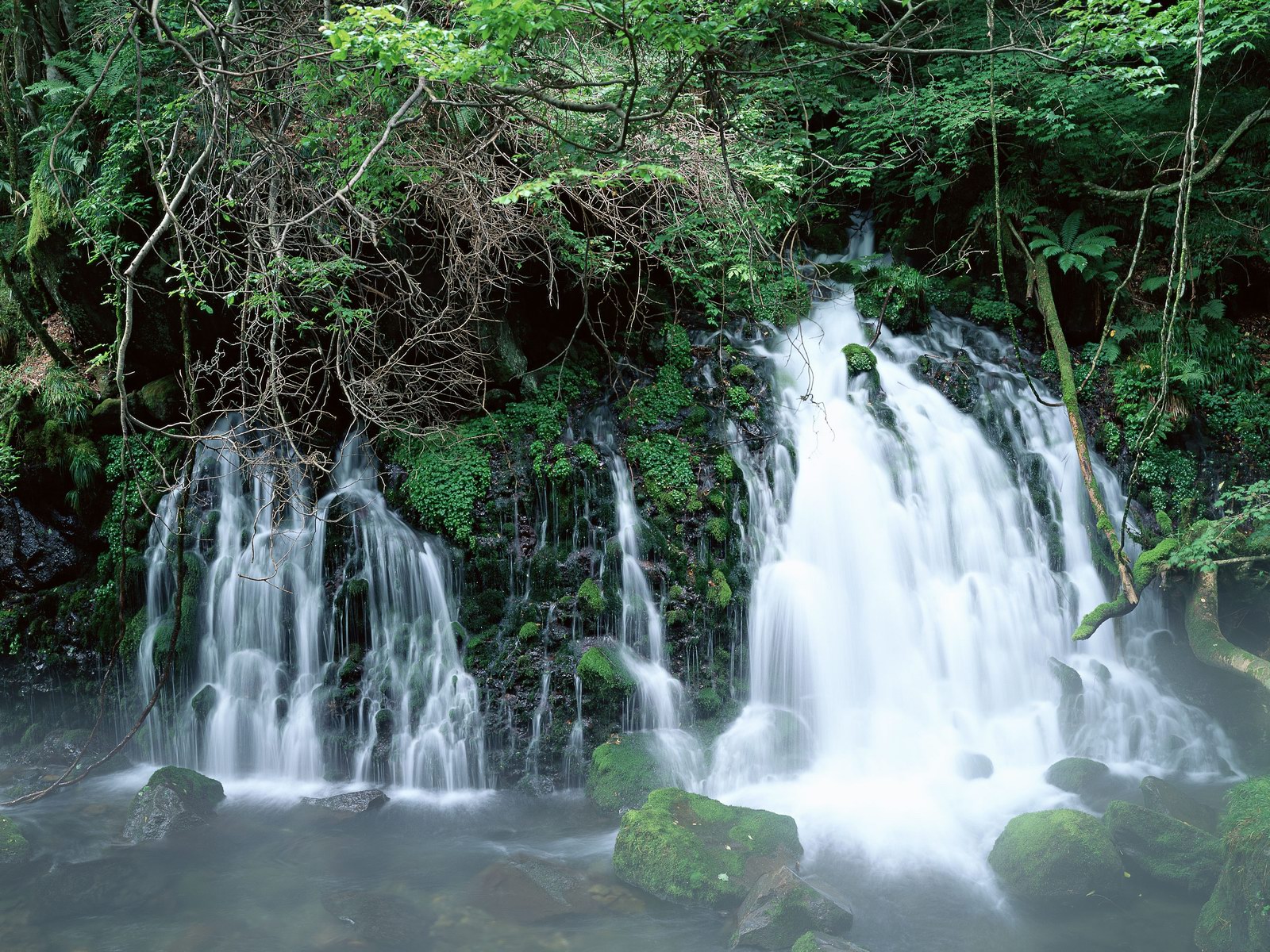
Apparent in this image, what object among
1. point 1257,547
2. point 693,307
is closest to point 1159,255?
point 1257,547

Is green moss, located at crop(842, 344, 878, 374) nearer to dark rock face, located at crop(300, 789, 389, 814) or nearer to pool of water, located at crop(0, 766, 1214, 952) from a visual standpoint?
pool of water, located at crop(0, 766, 1214, 952)

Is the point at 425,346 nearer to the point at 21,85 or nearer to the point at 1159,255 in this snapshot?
the point at 21,85

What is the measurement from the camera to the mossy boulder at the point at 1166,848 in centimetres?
536

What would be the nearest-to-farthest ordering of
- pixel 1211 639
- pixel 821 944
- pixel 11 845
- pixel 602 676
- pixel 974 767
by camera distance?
1. pixel 821 944
2. pixel 11 845
3. pixel 974 767
4. pixel 602 676
5. pixel 1211 639

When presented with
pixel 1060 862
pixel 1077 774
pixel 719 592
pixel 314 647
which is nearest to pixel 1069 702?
pixel 1077 774

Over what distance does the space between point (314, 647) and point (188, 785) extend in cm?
146

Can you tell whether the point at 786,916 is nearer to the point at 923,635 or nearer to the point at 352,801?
the point at 923,635

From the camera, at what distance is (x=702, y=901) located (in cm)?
527

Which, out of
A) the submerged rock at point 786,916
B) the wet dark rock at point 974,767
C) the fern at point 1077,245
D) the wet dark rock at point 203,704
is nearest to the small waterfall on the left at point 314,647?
the wet dark rock at point 203,704

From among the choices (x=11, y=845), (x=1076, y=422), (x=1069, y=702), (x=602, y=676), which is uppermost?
(x=1076, y=422)

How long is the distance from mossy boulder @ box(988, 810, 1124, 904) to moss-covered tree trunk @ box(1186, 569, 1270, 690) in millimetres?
2230

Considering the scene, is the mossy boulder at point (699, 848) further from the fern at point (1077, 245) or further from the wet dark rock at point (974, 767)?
the fern at point (1077, 245)

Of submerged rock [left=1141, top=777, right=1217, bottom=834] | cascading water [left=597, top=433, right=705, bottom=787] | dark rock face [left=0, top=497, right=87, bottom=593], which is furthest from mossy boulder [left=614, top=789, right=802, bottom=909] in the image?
dark rock face [left=0, top=497, right=87, bottom=593]

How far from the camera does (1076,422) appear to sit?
25.1ft
